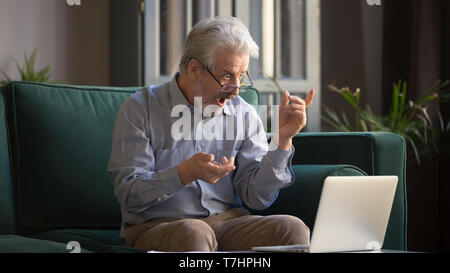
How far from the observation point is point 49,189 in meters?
1.75

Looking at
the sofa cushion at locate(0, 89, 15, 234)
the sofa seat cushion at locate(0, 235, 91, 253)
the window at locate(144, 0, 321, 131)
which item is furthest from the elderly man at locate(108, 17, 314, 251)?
the window at locate(144, 0, 321, 131)

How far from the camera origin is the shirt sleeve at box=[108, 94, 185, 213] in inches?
55.6

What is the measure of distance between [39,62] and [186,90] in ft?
7.23

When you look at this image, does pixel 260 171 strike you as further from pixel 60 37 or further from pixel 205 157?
pixel 60 37

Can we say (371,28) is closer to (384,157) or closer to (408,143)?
(408,143)

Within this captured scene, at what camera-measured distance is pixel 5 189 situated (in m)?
1.67

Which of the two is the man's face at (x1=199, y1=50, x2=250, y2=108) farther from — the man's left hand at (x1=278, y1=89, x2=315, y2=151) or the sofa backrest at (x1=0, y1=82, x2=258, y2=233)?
the sofa backrest at (x1=0, y1=82, x2=258, y2=233)

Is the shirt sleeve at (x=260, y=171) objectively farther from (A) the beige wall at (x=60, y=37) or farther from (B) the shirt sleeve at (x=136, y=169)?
(A) the beige wall at (x=60, y=37)

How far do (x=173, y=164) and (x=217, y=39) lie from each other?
0.33m

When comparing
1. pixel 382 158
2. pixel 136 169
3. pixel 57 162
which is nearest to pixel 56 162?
pixel 57 162

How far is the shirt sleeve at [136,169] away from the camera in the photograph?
4.63 feet

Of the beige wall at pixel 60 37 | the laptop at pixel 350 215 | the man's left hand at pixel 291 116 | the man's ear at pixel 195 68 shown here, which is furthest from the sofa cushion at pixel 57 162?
the beige wall at pixel 60 37

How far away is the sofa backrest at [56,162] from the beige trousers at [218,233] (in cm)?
32
